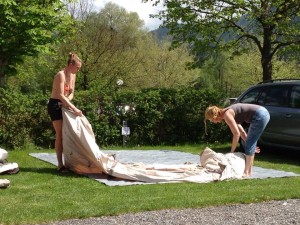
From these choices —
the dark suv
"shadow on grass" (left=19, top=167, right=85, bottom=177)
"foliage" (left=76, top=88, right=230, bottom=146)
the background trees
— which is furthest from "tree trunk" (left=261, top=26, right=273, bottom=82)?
"shadow on grass" (left=19, top=167, right=85, bottom=177)

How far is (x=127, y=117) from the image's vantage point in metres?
14.8

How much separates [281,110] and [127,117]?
478 cm

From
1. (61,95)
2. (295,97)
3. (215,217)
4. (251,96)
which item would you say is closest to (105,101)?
(251,96)

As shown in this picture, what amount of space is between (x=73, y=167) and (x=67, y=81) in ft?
5.15

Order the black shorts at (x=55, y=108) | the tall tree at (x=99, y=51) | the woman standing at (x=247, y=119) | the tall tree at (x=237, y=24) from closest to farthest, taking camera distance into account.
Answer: the woman standing at (x=247, y=119) → the black shorts at (x=55, y=108) → the tall tree at (x=237, y=24) → the tall tree at (x=99, y=51)

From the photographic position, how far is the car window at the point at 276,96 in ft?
39.6

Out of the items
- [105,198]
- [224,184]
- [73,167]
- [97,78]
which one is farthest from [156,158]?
[97,78]

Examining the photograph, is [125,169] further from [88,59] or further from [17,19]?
[88,59]

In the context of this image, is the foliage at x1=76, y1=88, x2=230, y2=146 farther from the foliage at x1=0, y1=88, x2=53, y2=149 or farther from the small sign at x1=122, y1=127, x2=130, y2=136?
the foliage at x1=0, y1=88, x2=53, y2=149

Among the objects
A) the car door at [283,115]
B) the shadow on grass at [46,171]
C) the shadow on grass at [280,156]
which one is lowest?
the shadow on grass at [280,156]

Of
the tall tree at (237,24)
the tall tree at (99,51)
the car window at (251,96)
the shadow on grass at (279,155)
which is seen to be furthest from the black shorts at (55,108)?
the tall tree at (99,51)

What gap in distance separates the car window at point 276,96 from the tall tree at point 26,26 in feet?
31.4

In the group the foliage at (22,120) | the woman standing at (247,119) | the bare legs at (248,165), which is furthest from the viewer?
the foliage at (22,120)

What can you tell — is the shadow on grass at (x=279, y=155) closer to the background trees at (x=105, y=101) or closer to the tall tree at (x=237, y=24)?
the background trees at (x=105, y=101)
